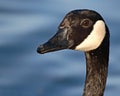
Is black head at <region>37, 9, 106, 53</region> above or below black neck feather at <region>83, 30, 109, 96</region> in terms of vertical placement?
above

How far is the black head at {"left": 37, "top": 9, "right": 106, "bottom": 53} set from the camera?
1063 centimetres

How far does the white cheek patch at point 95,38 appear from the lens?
35.0ft

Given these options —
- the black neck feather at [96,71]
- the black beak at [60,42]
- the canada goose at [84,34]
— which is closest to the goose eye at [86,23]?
the canada goose at [84,34]

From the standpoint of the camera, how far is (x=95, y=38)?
1071 centimetres

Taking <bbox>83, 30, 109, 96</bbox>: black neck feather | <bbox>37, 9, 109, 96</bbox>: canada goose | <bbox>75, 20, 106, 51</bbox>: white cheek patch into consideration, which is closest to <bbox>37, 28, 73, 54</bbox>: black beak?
<bbox>37, 9, 109, 96</bbox>: canada goose

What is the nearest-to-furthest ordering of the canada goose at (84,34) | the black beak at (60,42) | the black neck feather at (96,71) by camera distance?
the black beak at (60,42) < the canada goose at (84,34) < the black neck feather at (96,71)

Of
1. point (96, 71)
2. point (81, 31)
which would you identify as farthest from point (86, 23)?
point (96, 71)

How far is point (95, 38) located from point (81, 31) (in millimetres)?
196

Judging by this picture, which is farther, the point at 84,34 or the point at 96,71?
the point at 96,71

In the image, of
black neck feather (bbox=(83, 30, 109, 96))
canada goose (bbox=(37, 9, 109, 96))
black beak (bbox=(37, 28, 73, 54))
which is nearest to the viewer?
black beak (bbox=(37, 28, 73, 54))

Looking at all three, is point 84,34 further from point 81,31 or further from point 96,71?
point 96,71

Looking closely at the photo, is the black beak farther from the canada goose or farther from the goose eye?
the goose eye

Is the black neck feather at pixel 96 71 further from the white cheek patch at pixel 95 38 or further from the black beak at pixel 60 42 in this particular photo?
the black beak at pixel 60 42

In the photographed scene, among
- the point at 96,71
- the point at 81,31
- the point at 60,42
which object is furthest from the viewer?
the point at 96,71
